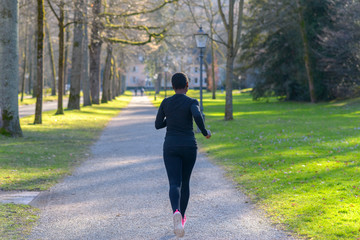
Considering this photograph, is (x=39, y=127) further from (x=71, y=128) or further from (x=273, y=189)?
(x=273, y=189)

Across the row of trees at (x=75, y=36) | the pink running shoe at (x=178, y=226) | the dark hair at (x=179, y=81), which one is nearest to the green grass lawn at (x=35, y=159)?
the row of trees at (x=75, y=36)

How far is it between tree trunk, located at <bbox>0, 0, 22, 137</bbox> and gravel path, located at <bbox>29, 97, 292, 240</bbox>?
15.9 ft

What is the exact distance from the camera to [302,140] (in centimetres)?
1524

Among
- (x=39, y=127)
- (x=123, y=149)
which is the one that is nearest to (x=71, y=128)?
(x=39, y=127)

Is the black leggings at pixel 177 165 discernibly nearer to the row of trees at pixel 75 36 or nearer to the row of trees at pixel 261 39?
the row of trees at pixel 75 36

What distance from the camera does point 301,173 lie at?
30.7ft

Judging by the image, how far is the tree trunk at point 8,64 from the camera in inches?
552

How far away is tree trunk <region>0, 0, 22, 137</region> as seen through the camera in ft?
46.0

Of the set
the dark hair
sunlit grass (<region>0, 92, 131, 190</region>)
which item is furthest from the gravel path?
the dark hair

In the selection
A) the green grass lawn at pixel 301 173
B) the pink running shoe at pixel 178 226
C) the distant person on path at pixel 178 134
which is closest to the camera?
the pink running shoe at pixel 178 226

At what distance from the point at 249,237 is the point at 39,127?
15068 mm

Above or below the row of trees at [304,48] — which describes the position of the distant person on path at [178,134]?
below

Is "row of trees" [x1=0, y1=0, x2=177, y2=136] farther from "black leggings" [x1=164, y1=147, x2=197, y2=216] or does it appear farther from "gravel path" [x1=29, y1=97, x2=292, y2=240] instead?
"black leggings" [x1=164, y1=147, x2=197, y2=216]

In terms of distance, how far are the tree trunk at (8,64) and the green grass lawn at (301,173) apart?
5.94 metres
